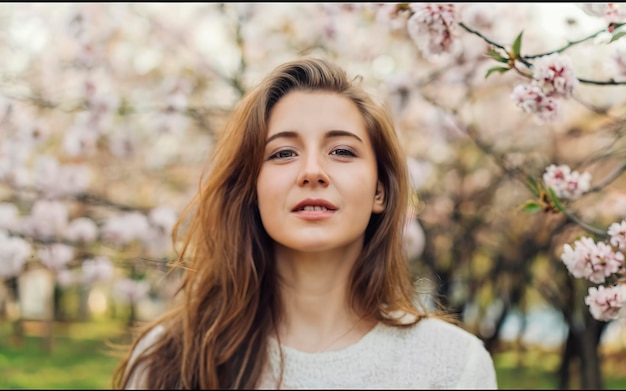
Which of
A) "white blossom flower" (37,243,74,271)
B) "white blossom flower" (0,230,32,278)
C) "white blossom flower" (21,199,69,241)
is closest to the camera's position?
"white blossom flower" (0,230,32,278)

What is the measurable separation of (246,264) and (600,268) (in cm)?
70

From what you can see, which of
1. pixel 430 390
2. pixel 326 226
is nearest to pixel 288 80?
pixel 326 226

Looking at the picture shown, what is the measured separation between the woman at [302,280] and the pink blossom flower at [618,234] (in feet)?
1.33

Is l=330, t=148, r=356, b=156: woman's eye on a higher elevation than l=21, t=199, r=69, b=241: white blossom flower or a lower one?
lower

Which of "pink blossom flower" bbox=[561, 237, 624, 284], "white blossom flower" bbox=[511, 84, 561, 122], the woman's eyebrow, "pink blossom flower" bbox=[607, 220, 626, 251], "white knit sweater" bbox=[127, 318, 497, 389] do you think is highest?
"white blossom flower" bbox=[511, 84, 561, 122]

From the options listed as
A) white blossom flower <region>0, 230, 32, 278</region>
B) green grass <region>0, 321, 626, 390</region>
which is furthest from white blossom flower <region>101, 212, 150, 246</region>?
green grass <region>0, 321, 626, 390</region>

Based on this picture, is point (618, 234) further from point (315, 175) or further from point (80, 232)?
point (80, 232)

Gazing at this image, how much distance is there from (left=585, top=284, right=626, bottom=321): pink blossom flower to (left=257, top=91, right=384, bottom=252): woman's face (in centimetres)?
45

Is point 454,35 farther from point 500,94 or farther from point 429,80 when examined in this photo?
point 500,94

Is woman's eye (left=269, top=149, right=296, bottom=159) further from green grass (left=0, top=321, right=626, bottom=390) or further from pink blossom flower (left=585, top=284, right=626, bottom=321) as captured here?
green grass (left=0, top=321, right=626, bottom=390)

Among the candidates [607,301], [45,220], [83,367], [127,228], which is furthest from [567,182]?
[83,367]

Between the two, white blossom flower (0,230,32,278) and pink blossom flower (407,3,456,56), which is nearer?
pink blossom flower (407,3,456,56)

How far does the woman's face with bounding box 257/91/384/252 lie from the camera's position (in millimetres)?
1495

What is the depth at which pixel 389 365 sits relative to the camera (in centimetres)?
162
